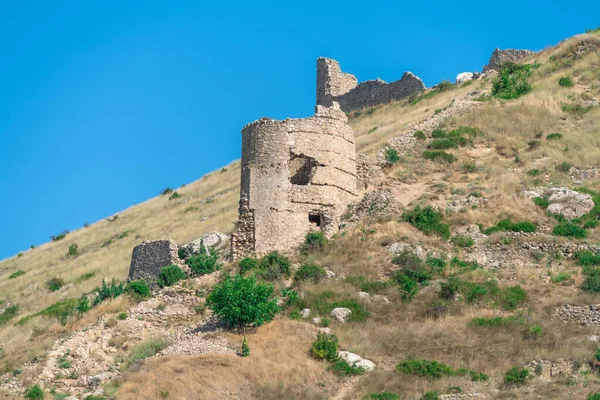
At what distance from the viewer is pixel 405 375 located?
2117cm

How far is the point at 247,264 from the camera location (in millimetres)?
27375

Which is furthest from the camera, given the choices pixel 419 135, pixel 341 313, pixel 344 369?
pixel 419 135

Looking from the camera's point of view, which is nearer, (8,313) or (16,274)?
(8,313)

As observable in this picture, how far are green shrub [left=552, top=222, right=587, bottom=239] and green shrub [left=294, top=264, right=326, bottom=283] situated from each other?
240 inches

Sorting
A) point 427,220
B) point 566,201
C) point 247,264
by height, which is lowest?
point 247,264

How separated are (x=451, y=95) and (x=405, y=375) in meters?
28.0

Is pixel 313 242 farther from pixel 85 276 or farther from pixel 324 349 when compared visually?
pixel 85 276

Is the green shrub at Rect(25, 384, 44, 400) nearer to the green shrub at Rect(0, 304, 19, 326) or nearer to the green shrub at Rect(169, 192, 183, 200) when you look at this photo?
the green shrub at Rect(0, 304, 19, 326)

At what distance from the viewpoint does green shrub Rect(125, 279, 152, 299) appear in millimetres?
27575

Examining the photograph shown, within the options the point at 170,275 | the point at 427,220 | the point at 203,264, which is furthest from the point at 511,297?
the point at 170,275

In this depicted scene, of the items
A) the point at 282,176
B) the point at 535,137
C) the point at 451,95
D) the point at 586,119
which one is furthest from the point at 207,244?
the point at 451,95

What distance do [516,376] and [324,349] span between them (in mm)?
3887

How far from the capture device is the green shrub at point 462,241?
2795cm

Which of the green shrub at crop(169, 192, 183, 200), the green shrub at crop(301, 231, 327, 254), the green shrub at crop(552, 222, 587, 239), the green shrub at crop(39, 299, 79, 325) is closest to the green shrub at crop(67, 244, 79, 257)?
the green shrub at crop(169, 192, 183, 200)
